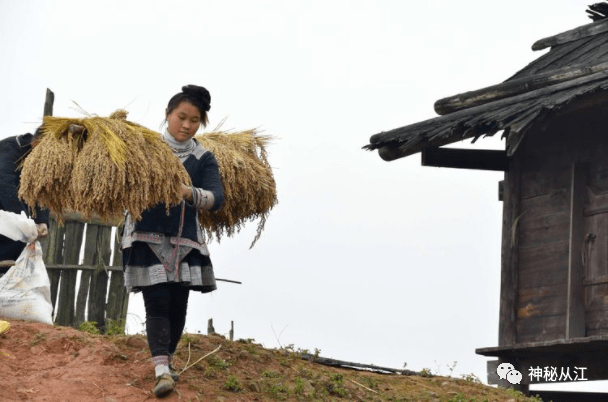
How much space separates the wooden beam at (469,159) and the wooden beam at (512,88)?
480 millimetres

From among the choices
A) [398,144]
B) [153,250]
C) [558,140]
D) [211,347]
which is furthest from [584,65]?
[153,250]

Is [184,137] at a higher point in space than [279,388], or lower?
higher

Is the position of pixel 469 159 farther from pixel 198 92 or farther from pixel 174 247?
pixel 174 247

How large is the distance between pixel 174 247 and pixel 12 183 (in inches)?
90.7

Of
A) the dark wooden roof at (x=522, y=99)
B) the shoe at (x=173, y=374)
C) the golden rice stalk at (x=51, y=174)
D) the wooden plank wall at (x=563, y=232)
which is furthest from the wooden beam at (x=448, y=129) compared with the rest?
the golden rice stalk at (x=51, y=174)

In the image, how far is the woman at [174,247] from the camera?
22.5ft

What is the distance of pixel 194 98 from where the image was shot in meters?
7.04

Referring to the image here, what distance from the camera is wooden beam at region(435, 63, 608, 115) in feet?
34.8

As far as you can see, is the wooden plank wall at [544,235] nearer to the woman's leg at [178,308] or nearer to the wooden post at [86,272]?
the wooden post at [86,272]

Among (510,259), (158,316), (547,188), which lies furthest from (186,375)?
(547,188)

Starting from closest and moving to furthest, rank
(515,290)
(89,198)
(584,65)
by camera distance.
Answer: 1. (89,198)
2. (584,65)
3. (515,290)

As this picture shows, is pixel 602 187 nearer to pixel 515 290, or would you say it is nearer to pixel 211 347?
pixel 515 290

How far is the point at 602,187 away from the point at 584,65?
117cm

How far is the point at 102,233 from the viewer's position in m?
12.4
